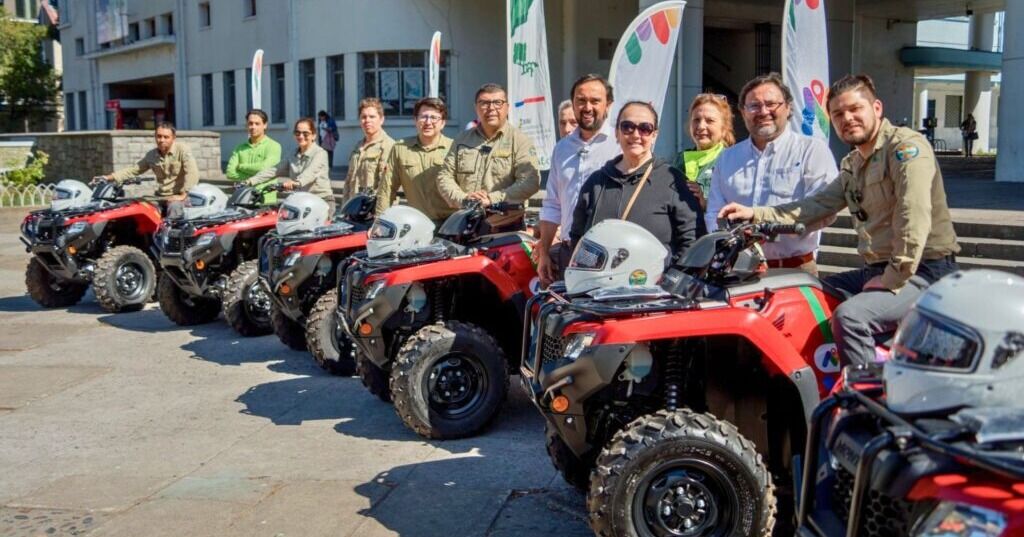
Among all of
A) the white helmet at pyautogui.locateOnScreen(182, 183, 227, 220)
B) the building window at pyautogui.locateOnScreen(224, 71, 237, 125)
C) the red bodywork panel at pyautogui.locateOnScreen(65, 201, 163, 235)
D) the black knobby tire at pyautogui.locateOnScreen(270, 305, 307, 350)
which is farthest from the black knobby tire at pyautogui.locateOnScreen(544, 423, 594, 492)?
the building window at pyautogui.locateOnScreen(224, 71, 237, 125)

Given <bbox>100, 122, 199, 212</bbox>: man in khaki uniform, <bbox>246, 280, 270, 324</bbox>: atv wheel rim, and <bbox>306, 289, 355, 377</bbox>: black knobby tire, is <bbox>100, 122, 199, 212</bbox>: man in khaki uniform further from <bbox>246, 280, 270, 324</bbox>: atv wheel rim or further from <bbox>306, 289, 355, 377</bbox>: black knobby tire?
<bbox>306, 289, 355, 377</bbox>: black knobby tire

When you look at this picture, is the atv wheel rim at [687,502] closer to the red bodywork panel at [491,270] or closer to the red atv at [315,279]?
the red bodywork panel at [491,270]

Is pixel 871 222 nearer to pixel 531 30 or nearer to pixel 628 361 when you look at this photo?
pixel 628 361

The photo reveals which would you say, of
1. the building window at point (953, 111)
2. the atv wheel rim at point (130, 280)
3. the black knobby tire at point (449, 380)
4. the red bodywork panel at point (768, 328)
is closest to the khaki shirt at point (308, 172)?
the atv wheel rim at point (130, 280)

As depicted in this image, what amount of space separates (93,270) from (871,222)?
8409 mm

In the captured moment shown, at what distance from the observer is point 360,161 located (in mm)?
8961

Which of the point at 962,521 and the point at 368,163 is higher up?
the point at 368,163

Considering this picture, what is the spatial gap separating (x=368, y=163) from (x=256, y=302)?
159cm

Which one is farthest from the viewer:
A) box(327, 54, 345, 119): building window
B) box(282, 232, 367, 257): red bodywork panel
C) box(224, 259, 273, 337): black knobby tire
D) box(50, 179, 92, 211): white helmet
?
box(327, 54, 345, 119): building window

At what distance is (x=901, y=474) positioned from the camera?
2.54 m

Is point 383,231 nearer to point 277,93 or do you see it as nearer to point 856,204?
point 856,204

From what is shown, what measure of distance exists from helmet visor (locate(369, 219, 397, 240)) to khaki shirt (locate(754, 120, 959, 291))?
2.48 m

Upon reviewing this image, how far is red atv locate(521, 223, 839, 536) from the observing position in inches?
152

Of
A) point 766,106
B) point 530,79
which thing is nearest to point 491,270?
point 766,106
